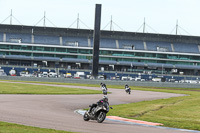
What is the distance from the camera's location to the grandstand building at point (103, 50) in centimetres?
12412

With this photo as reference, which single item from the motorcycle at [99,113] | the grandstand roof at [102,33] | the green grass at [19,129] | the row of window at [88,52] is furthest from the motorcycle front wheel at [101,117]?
the grandstand roof at [102,33]

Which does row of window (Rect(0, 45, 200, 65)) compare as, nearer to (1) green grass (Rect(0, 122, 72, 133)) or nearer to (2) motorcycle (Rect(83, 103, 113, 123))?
(2) motorcycle (Rect(83, 103, 113, 123))

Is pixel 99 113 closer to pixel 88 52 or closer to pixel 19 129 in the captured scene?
pixel 19 129

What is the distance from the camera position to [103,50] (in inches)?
4983

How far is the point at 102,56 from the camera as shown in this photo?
12681cm

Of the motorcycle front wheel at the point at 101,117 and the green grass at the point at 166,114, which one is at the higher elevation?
the motorcycle front wheel at the point at 101,117

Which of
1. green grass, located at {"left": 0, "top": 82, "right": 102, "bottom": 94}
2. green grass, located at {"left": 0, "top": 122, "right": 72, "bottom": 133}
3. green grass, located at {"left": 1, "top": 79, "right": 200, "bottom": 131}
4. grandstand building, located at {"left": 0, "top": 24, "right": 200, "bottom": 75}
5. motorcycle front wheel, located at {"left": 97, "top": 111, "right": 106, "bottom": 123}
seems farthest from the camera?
grandstand building, located at {"left": 0, "top": 24, "right": 200, "bottom": 75}

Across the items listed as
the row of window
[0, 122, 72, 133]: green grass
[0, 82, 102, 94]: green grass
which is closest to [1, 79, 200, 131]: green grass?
[0, 122, 72, 133]: green grass

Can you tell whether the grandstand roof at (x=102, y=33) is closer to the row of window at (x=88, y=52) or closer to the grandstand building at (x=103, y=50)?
the grandstand building at (x=103, y=50)

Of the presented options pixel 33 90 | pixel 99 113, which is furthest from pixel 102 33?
pixel 99 113

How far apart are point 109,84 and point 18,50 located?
153 feet

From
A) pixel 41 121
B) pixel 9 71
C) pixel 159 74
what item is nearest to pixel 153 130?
pixel 41 121

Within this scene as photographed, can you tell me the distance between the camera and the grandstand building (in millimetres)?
124125

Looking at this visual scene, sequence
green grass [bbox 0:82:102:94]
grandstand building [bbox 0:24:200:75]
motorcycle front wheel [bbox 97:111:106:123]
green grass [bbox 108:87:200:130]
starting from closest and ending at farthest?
motorcycle front wheel [bbox 97:111:106:123]
green grass [bbox 108:87:200:130]
green grass [bbox 0:82:102:94]
grandstand building [bbox 0:24:200:75]
